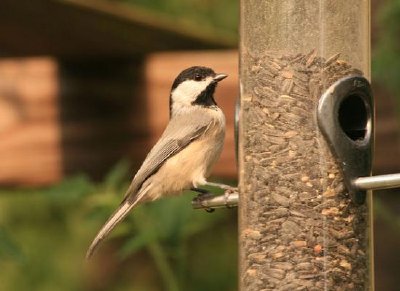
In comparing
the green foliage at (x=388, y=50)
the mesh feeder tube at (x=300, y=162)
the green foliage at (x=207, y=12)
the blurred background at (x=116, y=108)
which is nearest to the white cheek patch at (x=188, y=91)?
the blurred background at (x=116, y=108)

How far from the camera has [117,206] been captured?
233 inches

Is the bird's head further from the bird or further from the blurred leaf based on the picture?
the blurred leaf

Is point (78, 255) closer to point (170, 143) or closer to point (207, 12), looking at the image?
point (207, 12)

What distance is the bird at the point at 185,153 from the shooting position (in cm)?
566

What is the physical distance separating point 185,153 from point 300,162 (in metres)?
1.14

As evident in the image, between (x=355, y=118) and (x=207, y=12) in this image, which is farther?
(x=207, y=12)

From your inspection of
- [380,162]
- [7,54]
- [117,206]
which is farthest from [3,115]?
[380,162]

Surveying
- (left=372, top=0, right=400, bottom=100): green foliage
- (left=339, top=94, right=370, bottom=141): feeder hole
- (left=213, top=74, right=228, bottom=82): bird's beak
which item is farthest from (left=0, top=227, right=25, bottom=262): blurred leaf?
(left=372, top=0, right=400, bottom=100): green foliage

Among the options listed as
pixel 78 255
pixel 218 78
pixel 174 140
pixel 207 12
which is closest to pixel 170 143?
pixel 174 140

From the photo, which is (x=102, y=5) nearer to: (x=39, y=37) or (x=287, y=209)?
(x=39, y=37)

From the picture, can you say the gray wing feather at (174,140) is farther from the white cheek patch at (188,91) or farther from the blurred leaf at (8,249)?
the blurred leaf at (8,249)

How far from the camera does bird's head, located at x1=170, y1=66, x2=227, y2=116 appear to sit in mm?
5863

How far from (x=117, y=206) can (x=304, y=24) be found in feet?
5.17

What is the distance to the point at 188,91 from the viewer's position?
5891 millimetres
